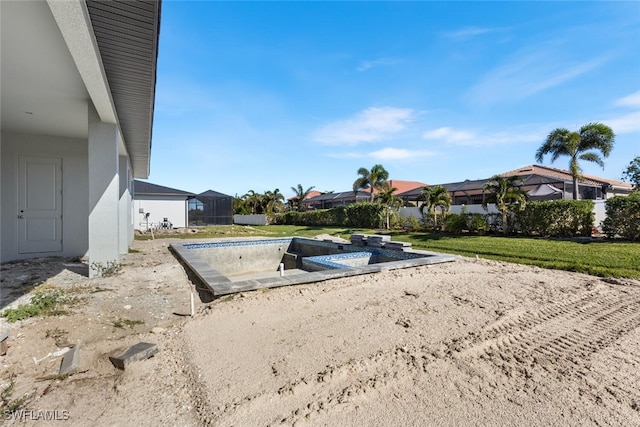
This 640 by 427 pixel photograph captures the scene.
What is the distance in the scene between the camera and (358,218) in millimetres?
23188

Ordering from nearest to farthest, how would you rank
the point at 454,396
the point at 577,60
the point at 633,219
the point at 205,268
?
1. the point at 454,396
2. the point at 205,268
3. the point at 577,60
4. the point at 633,219

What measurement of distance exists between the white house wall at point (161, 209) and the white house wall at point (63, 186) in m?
15.7

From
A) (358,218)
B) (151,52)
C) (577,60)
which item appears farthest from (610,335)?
(358,218)

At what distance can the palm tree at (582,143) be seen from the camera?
14.2 meters

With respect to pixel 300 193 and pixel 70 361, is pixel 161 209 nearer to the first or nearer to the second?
pixel 300 193

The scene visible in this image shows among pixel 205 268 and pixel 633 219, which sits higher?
pixel 633 219

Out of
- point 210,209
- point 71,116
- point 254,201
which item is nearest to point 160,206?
point 210,209

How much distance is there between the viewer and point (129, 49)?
4.09 meters

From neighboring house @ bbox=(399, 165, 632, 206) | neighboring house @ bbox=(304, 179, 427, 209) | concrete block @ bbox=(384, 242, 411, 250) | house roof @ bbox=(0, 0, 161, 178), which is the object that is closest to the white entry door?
house roof @ bbox=(0, 0, 161, 178)

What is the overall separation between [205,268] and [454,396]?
5346 mm

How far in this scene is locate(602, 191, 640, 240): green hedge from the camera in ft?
34.5

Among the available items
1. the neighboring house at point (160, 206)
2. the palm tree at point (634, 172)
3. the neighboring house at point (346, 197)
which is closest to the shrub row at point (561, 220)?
the neighboring house at point (160, 206)

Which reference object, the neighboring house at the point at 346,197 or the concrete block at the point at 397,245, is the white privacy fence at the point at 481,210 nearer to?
the concrete block at the point at 397,245

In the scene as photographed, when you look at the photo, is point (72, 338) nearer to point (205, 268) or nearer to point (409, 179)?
point (205, 268)
